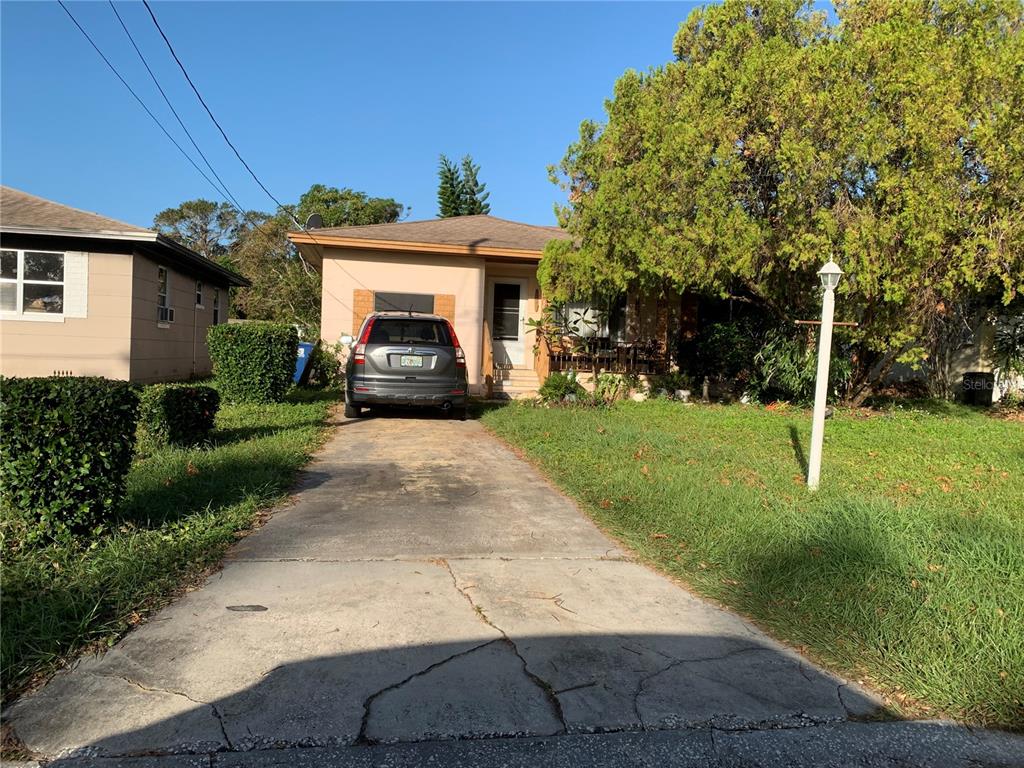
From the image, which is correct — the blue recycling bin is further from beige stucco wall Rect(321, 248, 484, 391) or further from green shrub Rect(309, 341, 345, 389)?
beige stucco wall Rect(321, 248, 484, 391)

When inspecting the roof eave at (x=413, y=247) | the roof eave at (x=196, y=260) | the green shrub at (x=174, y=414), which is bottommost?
the green shrub at (x=174, y=414)

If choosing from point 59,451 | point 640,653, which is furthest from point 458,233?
point 640,653

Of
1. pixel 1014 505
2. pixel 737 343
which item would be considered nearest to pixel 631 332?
pixel 737 343

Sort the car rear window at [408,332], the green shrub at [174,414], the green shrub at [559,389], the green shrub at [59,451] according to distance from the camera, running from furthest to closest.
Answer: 1. the green shrub at [559,389]
2. the car rear window at [408,332]
3. the green shrub at [174,414]
4. the green shrub at [59,451]

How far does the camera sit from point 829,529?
15.0 feet

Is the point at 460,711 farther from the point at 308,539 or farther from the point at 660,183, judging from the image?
the point at 660,183

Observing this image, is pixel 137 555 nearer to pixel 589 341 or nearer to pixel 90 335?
pixel 589 341

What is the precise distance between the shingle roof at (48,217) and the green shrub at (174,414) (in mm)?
7819

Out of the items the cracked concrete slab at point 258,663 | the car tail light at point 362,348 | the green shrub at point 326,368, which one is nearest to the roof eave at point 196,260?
the green shrub at point 326,368

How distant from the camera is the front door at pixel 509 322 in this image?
15.2 m

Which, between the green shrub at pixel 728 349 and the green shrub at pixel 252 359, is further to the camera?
the green shrub at pixel 728 349

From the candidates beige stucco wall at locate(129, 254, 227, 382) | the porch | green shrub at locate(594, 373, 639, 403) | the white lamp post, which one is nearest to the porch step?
the porch

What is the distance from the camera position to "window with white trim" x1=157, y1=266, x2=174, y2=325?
611 inches

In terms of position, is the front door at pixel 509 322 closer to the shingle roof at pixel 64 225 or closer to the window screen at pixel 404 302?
the window screen at pixel 404 302
